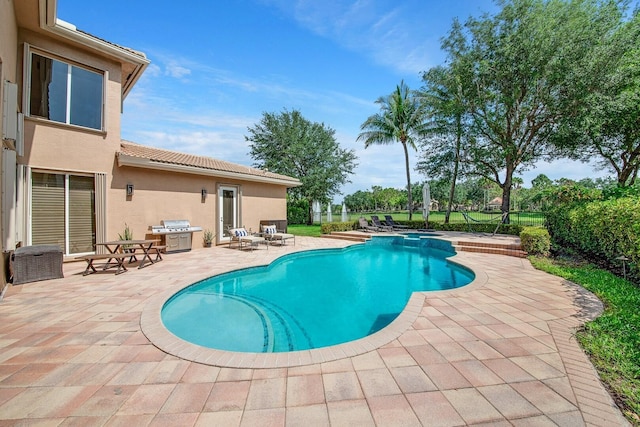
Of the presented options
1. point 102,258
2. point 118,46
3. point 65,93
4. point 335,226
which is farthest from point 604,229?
point 65,93

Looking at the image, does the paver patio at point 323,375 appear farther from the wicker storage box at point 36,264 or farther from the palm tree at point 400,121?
the palm tree at point 400,121

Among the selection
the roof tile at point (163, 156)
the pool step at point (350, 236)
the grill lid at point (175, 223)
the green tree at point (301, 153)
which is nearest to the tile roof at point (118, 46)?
the roof tile at point (163, 156)

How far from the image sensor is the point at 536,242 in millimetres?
9430

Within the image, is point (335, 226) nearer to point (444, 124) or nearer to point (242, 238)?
point (242, 238)

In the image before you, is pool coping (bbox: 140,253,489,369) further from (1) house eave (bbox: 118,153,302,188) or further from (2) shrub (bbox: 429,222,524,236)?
(2) shrub (bbox: 429,222,524,236)

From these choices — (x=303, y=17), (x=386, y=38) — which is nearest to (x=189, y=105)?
(x=303, y=17)

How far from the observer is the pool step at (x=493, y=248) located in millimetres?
A: 10036

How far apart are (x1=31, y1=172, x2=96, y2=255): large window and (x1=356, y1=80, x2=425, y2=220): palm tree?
1912 centimetres

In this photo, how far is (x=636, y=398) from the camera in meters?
2.41

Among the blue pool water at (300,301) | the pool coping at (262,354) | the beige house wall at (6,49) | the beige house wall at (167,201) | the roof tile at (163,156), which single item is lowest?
the blue pool water at (300,301)

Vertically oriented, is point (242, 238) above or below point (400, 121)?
below

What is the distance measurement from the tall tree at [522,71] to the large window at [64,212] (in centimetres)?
1964

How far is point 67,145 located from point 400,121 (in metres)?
19.9

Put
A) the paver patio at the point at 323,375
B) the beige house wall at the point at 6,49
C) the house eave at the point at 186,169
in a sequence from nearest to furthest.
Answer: the paver patio at the point at 323,375
the beige house wall at the point at 6,49
the house eave at the point at 186,169
